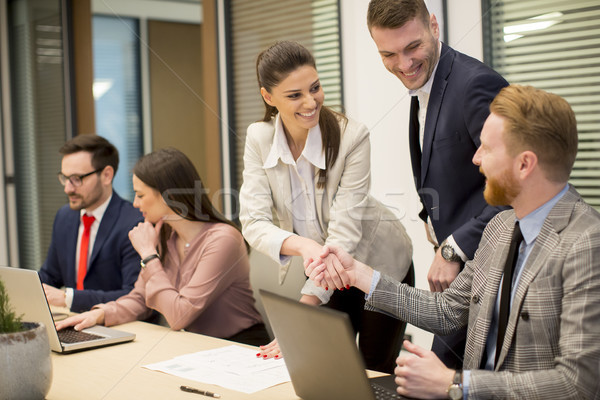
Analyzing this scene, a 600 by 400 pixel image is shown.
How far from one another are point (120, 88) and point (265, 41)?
243 centimetres

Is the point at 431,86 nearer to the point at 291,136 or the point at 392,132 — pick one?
the point at 291,136

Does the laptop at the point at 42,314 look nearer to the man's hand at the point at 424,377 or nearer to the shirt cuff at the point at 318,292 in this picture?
the shirt cuff at the point at 318,292

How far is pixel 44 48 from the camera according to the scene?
5383 millimetres

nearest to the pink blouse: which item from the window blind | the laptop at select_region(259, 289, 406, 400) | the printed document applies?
→ the printed document

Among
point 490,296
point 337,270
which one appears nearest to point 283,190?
point 337,270

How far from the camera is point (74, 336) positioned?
201 cm

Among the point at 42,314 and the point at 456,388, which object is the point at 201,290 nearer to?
the point at 42,314

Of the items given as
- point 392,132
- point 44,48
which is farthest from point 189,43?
point 392,132

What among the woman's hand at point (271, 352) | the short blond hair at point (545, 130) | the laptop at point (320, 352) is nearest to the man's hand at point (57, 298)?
the woman's hand at point (271, 352)

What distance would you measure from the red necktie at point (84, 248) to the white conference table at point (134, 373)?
79 centimetres

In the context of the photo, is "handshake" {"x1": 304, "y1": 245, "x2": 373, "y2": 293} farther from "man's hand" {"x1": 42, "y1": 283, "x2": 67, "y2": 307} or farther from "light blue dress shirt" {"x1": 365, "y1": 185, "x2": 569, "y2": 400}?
"man's hand" {"x1": 42, "y1": 283, "x2": 67, "y2": 307}

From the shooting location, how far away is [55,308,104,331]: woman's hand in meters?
2.10

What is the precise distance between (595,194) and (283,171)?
1316mm

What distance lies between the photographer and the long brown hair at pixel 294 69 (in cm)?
202
